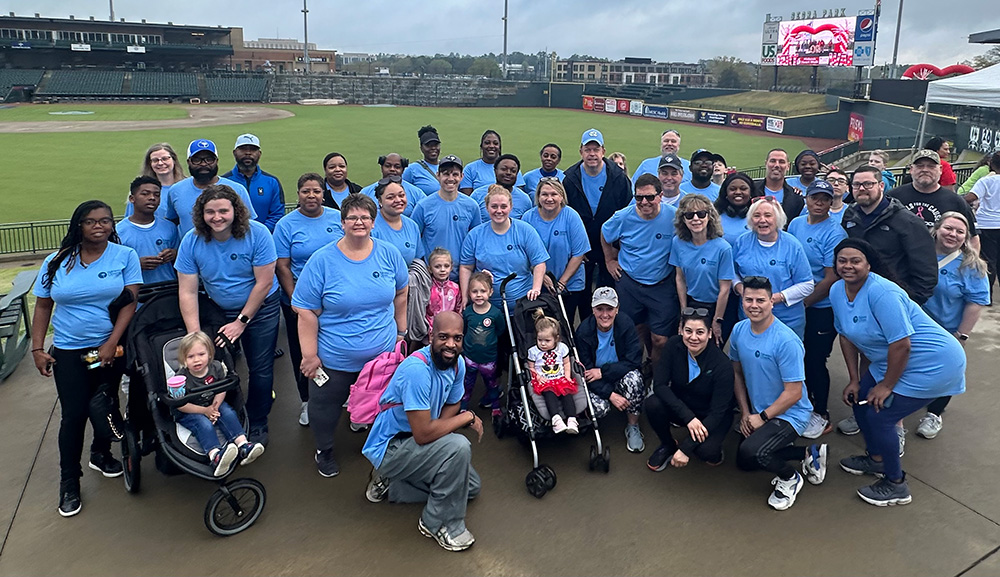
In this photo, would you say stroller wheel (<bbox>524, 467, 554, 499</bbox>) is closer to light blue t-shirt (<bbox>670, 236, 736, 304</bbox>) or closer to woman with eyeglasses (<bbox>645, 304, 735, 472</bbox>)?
woman with eyeglasses (<bbox>645, 304, 735, 472</bbox>)

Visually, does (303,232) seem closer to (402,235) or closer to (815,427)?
(402,235)

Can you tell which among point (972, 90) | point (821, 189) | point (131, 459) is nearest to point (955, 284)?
point (821, 189)

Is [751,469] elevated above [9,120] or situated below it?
below

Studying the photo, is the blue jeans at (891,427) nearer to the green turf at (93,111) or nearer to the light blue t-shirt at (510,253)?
the light blue t-shirt at (510,253)

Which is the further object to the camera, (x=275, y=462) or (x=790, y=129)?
(x=790, y=129)

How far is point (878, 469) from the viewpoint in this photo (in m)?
4.46

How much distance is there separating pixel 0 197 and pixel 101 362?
18.5 meters

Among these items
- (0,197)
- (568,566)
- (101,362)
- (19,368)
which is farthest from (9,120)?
(568,566)

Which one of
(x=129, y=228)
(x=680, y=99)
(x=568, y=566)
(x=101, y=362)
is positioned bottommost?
(x=568, y=566)

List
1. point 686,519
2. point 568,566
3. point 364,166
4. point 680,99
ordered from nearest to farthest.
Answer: point 568,566, point 686,519, point 364,166, point 680,99

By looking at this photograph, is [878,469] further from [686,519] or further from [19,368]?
[19,368]

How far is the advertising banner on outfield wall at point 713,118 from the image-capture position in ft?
147

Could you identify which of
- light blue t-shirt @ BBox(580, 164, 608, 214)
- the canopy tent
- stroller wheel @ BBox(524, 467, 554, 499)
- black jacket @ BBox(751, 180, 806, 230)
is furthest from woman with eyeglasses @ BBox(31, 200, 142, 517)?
the canopy tent

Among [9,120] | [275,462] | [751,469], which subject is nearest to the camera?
[751,469]
